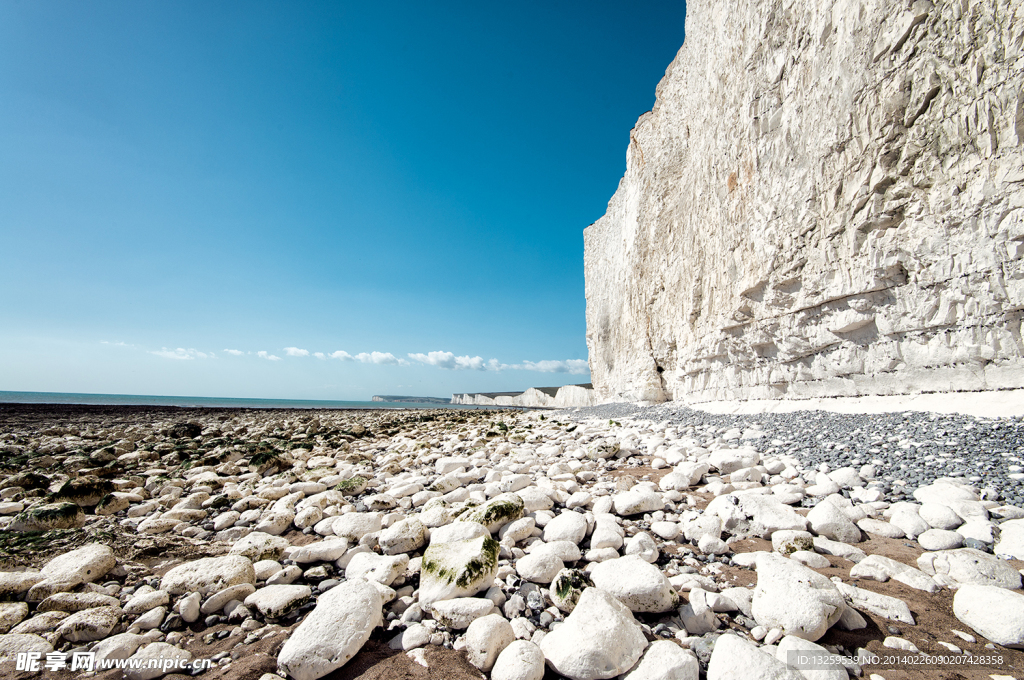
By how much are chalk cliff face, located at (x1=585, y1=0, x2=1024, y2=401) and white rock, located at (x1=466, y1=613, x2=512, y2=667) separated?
27.2ft

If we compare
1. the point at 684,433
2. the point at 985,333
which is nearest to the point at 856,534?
the point at 684,433

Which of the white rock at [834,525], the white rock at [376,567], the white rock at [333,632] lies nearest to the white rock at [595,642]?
the white rock at [333,632]

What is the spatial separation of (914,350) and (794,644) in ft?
25.9

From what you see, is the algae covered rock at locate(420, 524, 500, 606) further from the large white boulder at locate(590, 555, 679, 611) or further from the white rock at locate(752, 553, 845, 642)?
the white rock at locate(752, 553, 845, 642)

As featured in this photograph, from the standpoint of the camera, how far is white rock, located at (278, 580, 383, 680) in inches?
72.7

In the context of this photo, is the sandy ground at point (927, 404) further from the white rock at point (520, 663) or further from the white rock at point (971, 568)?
the white rock at point (520, 663)

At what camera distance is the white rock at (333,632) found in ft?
6.06

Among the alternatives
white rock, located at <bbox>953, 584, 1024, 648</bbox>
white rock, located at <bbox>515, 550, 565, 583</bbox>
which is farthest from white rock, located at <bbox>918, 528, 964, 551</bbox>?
white rock, located at <bbox>515, 550, 565, 583</bbox>

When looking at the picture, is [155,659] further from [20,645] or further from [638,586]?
[638,586]

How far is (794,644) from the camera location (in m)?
1.72

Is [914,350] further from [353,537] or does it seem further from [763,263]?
[353,537]

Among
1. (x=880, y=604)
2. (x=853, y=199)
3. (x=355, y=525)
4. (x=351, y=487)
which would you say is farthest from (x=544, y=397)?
(x=880, y=604)

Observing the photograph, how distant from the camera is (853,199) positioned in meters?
7.86

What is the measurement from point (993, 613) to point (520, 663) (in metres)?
2.27
